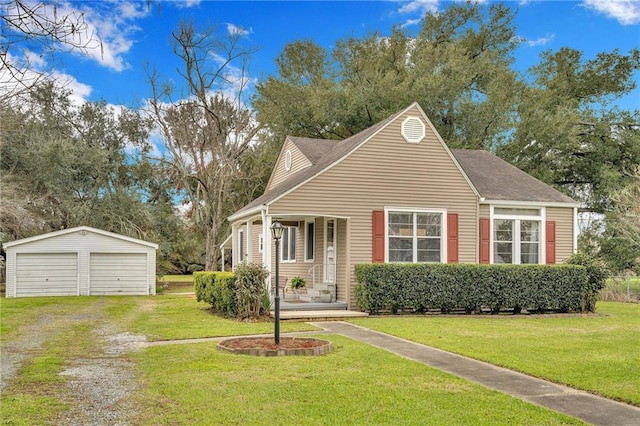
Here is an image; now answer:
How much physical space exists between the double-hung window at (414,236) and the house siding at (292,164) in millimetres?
4128

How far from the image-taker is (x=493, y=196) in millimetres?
18500

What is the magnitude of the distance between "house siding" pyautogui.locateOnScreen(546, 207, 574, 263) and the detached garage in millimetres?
16631

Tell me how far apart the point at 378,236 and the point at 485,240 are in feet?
12.2

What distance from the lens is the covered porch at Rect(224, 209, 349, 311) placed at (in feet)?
54.5

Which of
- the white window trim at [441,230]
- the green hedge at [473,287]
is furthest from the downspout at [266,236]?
the white window trim at [441,230]

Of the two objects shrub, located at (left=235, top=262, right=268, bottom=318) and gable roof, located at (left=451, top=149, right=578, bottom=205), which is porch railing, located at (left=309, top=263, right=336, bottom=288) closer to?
shrub, located at (left=235, top=262, right=268, bottom=318)

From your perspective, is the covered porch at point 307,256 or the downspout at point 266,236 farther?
the covered porch at point 307,256

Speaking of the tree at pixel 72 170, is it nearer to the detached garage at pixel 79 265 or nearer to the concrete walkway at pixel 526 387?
the detached garage at pixel 79 265

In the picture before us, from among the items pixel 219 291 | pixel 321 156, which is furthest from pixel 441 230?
pixel 219 291

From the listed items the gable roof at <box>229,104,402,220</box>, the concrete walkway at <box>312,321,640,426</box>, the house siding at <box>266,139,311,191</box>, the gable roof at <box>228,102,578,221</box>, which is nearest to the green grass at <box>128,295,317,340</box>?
the concrete walkway at <box>312,321,640,426</box>

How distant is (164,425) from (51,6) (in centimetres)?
373

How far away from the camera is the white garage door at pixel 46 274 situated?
24.3 metres

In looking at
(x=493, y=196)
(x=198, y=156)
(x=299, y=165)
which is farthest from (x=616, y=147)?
(x=198, y=156)

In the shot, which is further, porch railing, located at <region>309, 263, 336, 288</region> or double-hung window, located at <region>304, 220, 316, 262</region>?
double-hung window, located at <region>304, 220, 316, 262</region>
